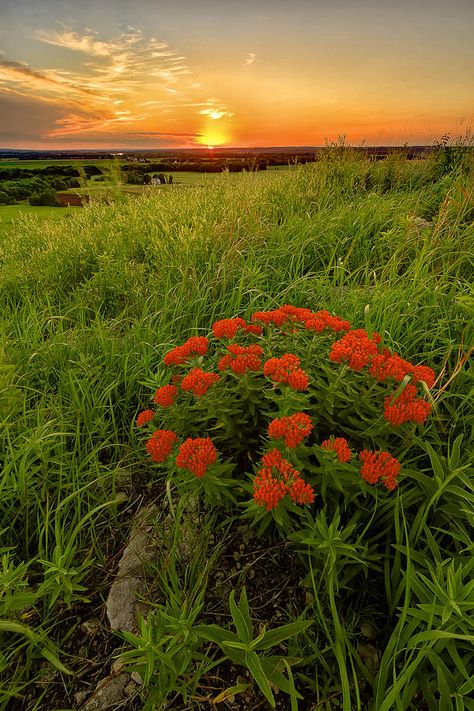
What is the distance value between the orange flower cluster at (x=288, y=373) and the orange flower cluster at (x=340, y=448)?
22 centimetres

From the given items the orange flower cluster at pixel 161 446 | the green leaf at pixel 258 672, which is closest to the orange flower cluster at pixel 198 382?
the orange flower cluster at pixel 161 446

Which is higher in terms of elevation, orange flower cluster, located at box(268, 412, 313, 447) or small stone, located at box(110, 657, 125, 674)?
orange flower cluster, located at box(268, 412, 313, 447)

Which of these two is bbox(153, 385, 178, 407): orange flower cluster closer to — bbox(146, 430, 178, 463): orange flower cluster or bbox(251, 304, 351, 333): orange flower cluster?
bbox(146, 430, 178, 463): orange flower cluster

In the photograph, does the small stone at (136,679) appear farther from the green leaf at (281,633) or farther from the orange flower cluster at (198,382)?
the orange flower cluster at (198,382)

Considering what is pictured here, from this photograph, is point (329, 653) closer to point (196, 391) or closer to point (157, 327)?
point (196, 391)

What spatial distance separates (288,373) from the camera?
1538mm

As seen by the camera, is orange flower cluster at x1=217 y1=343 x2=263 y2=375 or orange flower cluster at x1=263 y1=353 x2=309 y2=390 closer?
orange flower cluster at x1=263 y1=353 x2=309 y2=390

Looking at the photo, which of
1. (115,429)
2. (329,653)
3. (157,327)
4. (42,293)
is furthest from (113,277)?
(329,653)

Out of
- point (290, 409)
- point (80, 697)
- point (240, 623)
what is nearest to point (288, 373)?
point (290, 409)

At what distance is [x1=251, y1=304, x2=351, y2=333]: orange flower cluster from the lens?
1815 mm

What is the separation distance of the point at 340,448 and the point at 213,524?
0.84 meters

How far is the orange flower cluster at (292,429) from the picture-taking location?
1327mm

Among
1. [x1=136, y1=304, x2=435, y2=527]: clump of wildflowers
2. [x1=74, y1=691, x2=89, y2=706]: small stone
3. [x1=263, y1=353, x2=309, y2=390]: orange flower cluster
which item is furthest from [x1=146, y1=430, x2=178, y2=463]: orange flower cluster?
[x1=74, y1=691, x2=89, y2=706]: small stone

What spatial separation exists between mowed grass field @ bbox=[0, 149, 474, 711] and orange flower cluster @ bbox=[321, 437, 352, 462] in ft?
0.63
